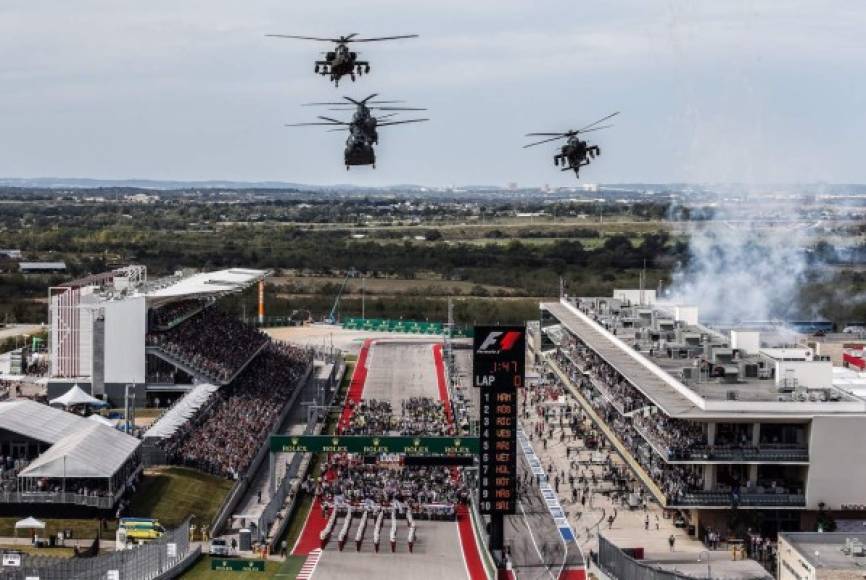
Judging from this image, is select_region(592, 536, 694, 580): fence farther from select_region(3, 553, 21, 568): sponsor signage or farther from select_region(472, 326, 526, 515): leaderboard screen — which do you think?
select_region(3, 553, 21, 568): sponsor signage

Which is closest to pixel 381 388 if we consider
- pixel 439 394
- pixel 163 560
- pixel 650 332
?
pixel 439 394

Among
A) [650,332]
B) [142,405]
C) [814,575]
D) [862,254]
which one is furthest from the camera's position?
[862,254]

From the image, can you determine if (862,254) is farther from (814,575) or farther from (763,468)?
(814,575)

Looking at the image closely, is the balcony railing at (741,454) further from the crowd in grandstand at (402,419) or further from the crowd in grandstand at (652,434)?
the crowd in grandstand at (402,419)

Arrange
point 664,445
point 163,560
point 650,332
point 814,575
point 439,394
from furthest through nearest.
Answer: point 439,394, point 650,332, point 664,445, point 163,560, point 814,575

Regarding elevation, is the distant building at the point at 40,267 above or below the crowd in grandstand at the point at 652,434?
below

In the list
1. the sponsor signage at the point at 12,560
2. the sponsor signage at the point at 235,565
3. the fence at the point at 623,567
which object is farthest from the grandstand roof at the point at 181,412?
the fence at the point at 623,567

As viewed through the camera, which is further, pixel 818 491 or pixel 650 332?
pixel 650 332
